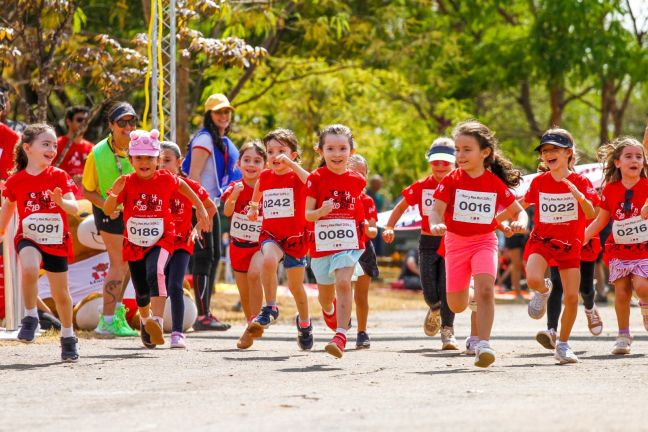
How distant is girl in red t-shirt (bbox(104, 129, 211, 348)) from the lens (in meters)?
10.5

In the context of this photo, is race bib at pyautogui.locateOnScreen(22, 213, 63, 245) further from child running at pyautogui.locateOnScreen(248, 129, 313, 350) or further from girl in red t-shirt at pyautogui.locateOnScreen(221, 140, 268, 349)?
girl in red t-shirt at pyautogui.locateOnScreen(221, 140, 268, 349)

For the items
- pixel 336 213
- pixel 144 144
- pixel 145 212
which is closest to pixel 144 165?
pixel 144 144

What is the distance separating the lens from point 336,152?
10156 millimetres

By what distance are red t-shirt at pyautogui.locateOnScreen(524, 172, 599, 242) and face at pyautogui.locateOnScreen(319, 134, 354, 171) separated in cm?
145

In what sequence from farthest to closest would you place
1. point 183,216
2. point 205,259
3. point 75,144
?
point 75,144 → point 205,259 → point 183,216

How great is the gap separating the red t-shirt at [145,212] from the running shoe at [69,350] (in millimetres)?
1108

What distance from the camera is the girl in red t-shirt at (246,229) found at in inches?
457

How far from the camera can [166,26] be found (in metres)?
15.0

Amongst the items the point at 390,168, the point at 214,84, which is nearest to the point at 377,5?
the point at 214,84

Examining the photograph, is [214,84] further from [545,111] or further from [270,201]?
[545,111]

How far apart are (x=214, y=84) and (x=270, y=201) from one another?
1183 centimetres

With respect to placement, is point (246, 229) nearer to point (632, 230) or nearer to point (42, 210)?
point (42, 210)

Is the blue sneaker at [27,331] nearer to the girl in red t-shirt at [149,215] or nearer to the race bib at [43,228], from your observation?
the race bib at [43,228]

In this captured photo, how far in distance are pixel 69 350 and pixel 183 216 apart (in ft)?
5.95
